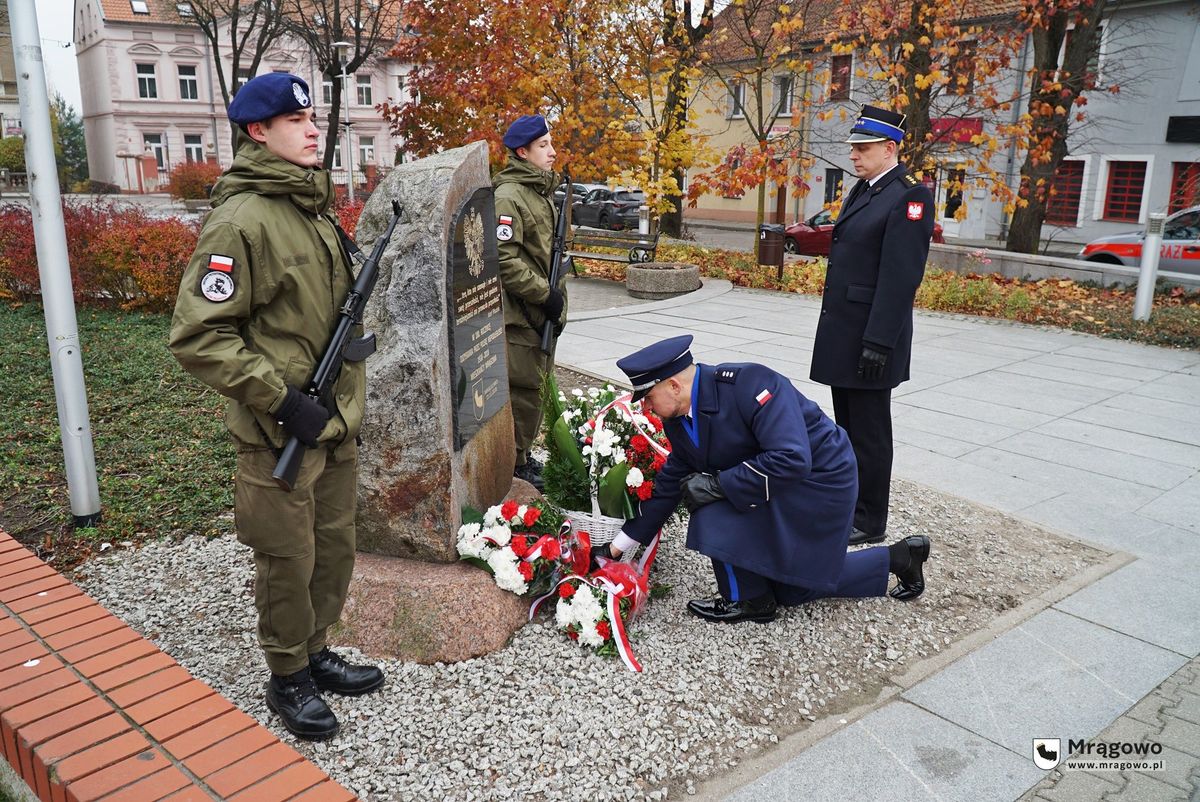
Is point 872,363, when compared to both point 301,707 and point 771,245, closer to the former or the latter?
point 301,707

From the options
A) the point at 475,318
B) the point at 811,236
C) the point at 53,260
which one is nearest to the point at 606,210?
the point at 811,236

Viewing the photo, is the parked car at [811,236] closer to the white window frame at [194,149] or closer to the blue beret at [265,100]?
the blue beret at [265,100]

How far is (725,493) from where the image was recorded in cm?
376

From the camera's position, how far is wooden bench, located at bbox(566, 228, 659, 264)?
604 inches

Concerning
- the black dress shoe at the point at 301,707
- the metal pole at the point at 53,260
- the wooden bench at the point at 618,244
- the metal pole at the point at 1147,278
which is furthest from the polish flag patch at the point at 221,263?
the wooden bench at the point at 618,244

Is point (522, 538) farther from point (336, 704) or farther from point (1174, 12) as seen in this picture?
point (1174, 12)

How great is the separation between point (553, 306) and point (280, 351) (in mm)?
2401

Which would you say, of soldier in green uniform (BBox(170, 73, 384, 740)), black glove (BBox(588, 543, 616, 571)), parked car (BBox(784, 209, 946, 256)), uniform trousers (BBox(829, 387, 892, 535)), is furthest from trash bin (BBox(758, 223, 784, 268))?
soldier in green uniform (BBox(170, 73, 384, 740))

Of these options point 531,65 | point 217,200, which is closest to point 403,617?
point 217,200

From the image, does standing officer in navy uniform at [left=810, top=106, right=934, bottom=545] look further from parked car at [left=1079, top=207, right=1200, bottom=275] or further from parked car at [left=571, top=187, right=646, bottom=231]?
parked car at [left=571, top=187, right=646, bottom=231]

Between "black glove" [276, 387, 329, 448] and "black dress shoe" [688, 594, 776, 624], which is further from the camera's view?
"black dress shoe" [688, 594, 776, 624]

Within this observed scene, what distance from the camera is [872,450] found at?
4867mm

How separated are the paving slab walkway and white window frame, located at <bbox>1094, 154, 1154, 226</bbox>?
1709 centimetres

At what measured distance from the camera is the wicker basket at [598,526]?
430 centimetres
